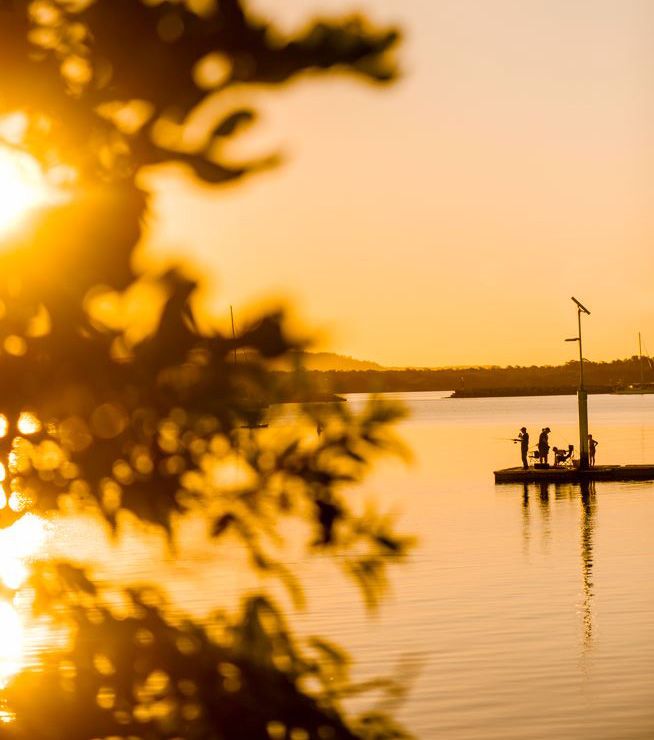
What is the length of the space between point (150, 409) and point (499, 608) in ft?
89.4

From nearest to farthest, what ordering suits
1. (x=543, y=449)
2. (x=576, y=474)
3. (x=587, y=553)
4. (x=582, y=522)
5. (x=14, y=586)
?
(x=14, y=586) < (x=587, y=553) < (x=582, y=522) < (x=576, y=474) < (x=543, y=449)

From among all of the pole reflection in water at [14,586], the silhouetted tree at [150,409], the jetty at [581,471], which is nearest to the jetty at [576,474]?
the jetty at [581,471]

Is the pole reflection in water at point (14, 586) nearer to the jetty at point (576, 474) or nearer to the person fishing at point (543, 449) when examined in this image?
the jetty at point (576, 474)

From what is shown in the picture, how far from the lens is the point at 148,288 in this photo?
5.73 metres

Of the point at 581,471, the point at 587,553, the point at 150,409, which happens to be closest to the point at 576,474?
the point at 581,471

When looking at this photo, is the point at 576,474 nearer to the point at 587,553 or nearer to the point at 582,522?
the point at 582,522

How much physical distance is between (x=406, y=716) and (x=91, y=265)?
17.3 metres

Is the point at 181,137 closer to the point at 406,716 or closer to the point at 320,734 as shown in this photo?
the point at 320,734

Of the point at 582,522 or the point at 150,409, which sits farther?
the point at 582,522

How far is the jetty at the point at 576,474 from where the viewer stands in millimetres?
61625

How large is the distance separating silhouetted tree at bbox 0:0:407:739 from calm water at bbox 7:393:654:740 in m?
0.29

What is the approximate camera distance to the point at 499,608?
1267 inches

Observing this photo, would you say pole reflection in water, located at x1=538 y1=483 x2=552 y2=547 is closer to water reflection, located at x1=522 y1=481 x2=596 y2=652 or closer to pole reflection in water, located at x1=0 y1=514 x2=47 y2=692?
water reflection, located at x1=522 y1=481 x2=596 y2=652

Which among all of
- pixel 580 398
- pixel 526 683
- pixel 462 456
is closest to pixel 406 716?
pixel 526 683
